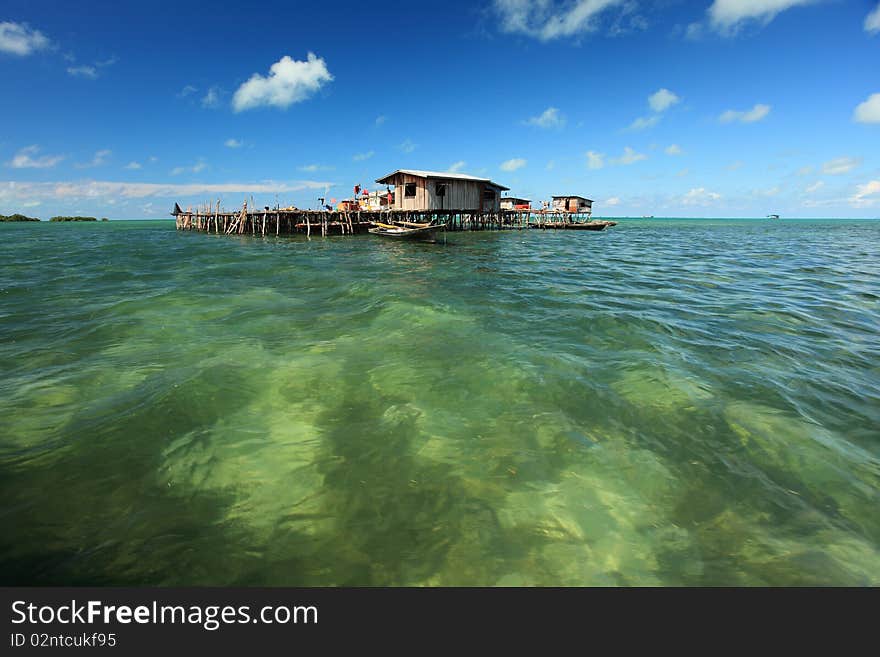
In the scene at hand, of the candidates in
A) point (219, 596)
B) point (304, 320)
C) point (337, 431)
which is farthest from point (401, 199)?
point (219, 596)

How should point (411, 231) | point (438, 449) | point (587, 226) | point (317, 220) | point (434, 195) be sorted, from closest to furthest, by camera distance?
point (438, 449)
point (411, 231)
point (434, 195)
point (317, 220)
point (587, 226)

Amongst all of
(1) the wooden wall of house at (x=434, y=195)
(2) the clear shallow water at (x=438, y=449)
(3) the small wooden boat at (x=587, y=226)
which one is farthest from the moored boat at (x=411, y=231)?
(3) the small wooden boat at (x=587, y=226)

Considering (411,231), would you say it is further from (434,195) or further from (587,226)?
(587,226)

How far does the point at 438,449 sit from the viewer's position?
15.0 ft

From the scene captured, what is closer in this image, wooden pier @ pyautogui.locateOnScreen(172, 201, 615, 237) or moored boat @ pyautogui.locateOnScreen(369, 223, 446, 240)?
moored boat @ pyautogui.locateOnScreen(369, 223, 446, 240)

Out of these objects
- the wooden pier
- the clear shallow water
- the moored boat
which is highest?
the wooden pier

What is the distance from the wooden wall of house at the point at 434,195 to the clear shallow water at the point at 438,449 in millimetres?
29460

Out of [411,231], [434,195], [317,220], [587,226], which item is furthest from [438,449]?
[587,226]

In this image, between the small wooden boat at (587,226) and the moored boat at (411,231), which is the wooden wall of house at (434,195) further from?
the small wooden boat at (587,226)

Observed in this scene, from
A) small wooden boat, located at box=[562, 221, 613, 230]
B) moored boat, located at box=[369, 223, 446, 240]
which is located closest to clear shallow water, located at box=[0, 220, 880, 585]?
moored boat, located at box=[369, 223, 446, 240]

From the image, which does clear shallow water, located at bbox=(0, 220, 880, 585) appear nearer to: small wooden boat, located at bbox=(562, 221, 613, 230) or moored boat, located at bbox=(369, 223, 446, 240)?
moored boat, located at bbox=(369, 223, 446, 240)

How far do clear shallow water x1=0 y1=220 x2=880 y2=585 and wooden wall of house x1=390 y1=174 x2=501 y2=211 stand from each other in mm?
29460

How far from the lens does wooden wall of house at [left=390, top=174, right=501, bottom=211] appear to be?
1449 inches

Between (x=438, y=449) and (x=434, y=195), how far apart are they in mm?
36064
